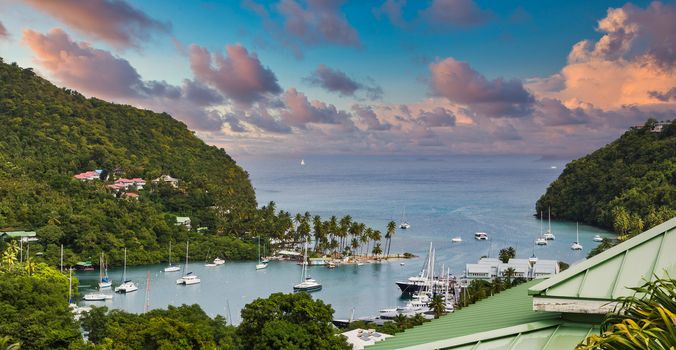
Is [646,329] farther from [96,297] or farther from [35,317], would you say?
[96,297]

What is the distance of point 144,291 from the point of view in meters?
44.7

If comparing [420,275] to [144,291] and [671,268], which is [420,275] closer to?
[144,291]

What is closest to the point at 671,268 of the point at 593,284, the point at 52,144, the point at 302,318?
the point at 593,284

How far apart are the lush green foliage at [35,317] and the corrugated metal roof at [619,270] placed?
53.6ft

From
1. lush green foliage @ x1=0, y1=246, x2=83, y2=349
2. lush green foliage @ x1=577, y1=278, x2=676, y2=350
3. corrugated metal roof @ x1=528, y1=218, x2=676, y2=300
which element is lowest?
lush green foliage @ x1=0, y1=246, x2=83, y2=349

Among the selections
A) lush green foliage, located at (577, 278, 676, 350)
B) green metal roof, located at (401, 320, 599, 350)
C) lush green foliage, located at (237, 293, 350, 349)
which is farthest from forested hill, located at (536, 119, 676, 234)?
lush green foliage, located at (577, 278, 676, 350)

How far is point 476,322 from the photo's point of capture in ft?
12.5

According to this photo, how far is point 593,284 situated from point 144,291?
44842 millimetres

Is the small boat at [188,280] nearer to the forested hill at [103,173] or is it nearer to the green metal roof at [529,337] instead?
the forested hill at [103,173]

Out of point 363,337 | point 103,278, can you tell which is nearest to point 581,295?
point 363,337

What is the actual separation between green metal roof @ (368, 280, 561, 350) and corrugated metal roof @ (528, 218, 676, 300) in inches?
7.7

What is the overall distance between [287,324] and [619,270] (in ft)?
53.8

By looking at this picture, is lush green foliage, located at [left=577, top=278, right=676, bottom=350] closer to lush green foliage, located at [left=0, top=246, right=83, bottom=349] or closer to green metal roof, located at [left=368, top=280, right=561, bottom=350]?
green metal roof, located at [left=368, top=280, right=561, bottom=350]

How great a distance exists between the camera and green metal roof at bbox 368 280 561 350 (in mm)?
3452
